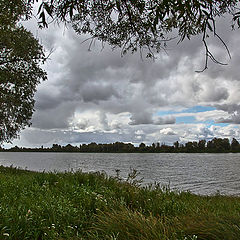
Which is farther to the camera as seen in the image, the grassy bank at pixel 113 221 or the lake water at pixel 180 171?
the lake water at pixel 180 171

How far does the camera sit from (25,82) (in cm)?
1881

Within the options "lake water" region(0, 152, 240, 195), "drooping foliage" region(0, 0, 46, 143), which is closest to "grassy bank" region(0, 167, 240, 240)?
"lake water" region(0, 152, 240, 195)

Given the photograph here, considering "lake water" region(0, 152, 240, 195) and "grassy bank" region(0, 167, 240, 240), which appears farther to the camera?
"lake water" region(0, 152, 240, 195)

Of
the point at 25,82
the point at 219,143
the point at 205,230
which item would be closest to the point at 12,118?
the point at 25,82

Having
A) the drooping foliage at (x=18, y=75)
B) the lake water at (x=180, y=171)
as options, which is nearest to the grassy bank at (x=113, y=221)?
the lake water at (x=180, y=171)

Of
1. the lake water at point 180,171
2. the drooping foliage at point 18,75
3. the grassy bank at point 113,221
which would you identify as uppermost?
the drooping foliage at point 18,75

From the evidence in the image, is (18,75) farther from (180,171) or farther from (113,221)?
(180,171)

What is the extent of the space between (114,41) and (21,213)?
4.67 meters

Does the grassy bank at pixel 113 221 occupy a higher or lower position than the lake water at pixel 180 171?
higher

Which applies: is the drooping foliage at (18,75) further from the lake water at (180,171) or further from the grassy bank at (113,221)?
the grassy bank at (113,221)

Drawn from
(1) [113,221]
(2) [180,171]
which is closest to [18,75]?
(1) [113,221]

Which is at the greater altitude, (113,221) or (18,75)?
(18,75)

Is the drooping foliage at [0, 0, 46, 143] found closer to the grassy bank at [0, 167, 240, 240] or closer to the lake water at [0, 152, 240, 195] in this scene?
the lake water at [0, 152, 240, 195]

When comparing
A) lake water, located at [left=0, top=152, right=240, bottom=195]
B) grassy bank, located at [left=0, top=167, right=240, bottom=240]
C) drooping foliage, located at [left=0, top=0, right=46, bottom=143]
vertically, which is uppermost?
drooping foliage, located at [left=0, top=0, right=46, bottom=143]
